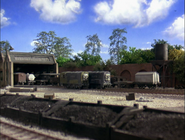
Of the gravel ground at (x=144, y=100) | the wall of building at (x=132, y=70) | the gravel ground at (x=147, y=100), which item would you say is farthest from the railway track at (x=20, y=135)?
the wall of building at (x=132, y=70)

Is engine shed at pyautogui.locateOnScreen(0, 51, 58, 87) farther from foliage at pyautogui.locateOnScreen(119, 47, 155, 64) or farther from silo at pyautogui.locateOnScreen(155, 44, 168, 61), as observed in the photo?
silo at pyautogui.locateOnScreen(155, 44, 168, 61)

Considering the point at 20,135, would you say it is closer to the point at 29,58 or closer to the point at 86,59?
the point at 29,58

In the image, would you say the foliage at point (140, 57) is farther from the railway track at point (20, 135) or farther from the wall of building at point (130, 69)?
the railway track at point (20, 135)

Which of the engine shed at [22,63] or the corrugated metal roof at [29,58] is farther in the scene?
the corrugated metal roof at [29,58]

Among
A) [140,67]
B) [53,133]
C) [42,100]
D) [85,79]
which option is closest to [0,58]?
[85,79]

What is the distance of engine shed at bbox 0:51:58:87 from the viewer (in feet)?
122

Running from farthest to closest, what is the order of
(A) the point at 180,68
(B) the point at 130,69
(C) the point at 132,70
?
(B) the point at 130,69 → (C) the point at 132,70 → (A) the point at 180,68

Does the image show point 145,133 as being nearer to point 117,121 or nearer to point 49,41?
point 117,121

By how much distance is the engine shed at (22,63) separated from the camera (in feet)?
122

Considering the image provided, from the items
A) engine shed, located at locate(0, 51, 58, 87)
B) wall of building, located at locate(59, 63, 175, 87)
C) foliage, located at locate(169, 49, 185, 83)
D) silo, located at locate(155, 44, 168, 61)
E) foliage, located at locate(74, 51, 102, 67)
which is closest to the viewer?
foliage, located at locate(169, 49, 185, 83)

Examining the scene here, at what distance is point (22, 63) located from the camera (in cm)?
4028

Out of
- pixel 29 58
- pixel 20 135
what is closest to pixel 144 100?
pixel 20 135

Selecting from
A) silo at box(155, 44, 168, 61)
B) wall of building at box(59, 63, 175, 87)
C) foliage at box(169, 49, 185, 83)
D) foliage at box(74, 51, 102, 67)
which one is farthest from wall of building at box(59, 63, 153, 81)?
foliage at box(74, 51, 102, 67)

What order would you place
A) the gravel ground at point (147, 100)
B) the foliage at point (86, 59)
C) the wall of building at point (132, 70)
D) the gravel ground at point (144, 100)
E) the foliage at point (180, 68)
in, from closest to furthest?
the gravel ground at point (144, 100) → the gravel ground at point (147, 100) → the foliage at point (180, 68) → the wall of building at point (132, 70) → the foliage at point (86, 59)
